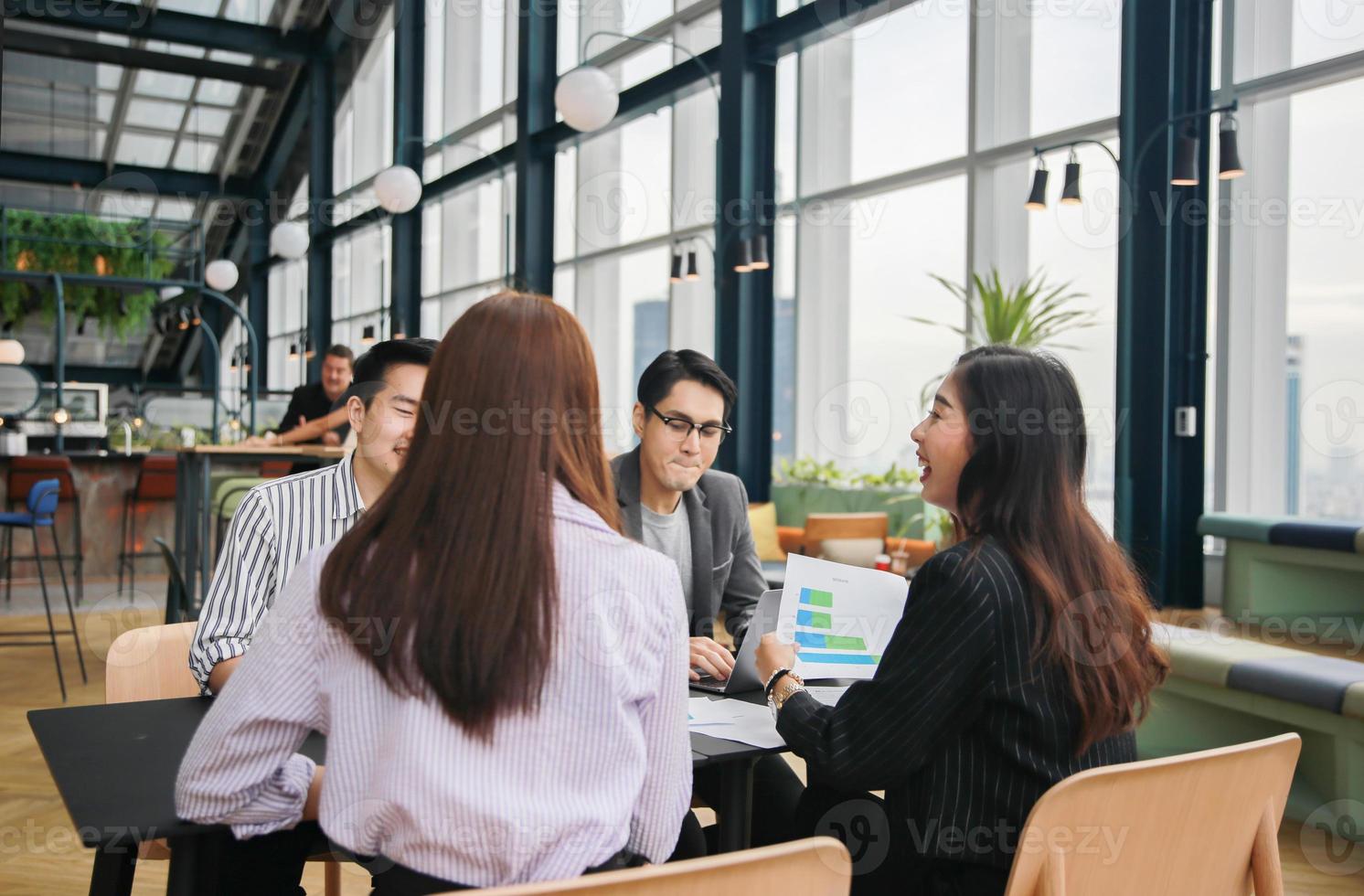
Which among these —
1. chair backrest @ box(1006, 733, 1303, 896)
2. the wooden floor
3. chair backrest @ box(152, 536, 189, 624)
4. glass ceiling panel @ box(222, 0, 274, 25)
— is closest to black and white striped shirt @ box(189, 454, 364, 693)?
the wooden floor

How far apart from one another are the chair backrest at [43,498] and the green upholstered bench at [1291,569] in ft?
16.2

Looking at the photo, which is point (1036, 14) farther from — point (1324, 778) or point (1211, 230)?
point (1324, 778)

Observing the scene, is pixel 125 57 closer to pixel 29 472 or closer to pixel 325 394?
pixel 29 472

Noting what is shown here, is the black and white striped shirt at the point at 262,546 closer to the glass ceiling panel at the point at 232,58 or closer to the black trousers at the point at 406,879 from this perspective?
the black trousers at the point at 406,879

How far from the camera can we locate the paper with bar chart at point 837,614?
1854 millimetres

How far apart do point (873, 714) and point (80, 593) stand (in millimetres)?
7406

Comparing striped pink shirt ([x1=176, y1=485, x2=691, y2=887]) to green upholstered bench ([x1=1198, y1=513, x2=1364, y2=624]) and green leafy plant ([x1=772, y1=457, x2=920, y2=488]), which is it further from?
green leafy plant ([x1=772, y1=457, x2=920, y2=488])

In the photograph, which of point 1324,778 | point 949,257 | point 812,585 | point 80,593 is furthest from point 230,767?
point 80,593

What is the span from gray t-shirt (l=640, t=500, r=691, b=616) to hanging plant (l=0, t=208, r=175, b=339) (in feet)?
36.8

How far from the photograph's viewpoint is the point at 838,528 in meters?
5.59

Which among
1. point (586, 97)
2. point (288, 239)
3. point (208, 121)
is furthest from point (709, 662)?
point (208, 121)

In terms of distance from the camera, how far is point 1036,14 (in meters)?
5.84

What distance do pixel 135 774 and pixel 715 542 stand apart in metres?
1.61

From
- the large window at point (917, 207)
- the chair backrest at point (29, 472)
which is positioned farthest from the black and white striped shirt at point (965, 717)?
the chair backrest at point (29, 472)
